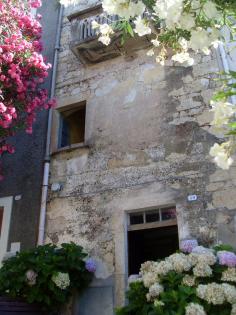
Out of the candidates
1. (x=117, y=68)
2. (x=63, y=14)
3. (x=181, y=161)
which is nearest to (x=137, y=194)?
(x=181, y=161)

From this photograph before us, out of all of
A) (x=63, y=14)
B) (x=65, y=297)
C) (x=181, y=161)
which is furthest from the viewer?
(x=63, y=14)

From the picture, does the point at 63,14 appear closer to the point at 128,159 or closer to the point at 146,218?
the point at 128,159

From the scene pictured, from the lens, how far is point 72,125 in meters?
8.23

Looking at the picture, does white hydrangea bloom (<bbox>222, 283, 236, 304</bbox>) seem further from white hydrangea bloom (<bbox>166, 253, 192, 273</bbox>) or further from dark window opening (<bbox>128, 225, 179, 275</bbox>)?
dark window opening (<bbox>128, 225, 179, 275</bbox>)

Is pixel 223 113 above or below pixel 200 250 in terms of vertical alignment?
above

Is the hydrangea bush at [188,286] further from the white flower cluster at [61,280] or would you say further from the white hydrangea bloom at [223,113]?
the white hydrangea bloom at [223,113]

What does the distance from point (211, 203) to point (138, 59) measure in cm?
320

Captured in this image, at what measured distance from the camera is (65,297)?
5.34 metres

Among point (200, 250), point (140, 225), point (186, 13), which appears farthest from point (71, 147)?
point (186, 13)

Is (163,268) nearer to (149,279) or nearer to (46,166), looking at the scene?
(149,279)

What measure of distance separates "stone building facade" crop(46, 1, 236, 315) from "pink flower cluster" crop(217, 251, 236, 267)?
907mm

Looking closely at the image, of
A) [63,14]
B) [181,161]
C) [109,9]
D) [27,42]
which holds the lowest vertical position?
[109,9]

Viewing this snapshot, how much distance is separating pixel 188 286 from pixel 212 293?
309mm

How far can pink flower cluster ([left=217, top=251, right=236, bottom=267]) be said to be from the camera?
438 centimetres
